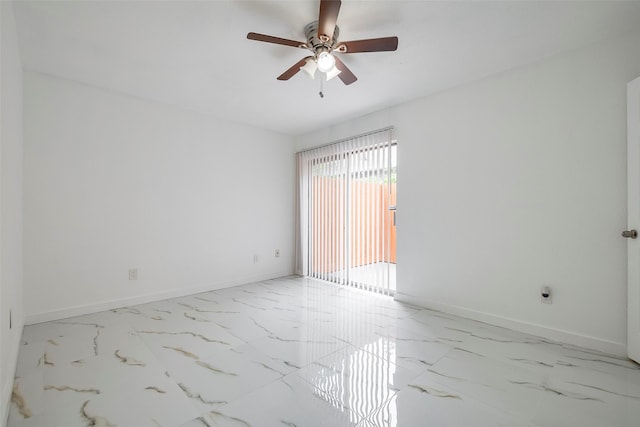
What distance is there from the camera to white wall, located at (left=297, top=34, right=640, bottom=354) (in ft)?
7.22

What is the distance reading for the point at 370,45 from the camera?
1.92 m

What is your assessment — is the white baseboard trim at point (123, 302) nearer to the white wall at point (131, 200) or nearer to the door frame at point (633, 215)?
the white wall at point (131, 200)

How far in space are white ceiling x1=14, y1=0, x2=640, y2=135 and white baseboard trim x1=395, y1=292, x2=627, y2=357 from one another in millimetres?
2370

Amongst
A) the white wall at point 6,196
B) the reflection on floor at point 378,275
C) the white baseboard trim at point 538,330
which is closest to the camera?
the white wall at point 6,196

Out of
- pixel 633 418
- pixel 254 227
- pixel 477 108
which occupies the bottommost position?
pixel 633 418

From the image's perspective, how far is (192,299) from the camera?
3.52m

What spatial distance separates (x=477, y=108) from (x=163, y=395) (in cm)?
354

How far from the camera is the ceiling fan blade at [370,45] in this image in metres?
1.85

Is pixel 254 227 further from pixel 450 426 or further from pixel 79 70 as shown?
pixel 450 426

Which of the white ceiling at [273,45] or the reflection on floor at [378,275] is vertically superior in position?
the white ceiling at [273,45]

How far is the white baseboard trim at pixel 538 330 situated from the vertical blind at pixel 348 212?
2.54 feet

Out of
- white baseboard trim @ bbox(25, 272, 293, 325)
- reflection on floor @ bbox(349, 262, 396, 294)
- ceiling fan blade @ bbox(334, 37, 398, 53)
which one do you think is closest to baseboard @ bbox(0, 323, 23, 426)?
white baseboard trim @ bbox(25, 272, 293, 325)

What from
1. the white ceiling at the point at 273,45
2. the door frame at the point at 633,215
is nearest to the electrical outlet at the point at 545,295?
the door frame at the point at 633,215

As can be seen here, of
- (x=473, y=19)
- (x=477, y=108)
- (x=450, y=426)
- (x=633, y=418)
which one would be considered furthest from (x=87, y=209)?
(x=633, y=418)
